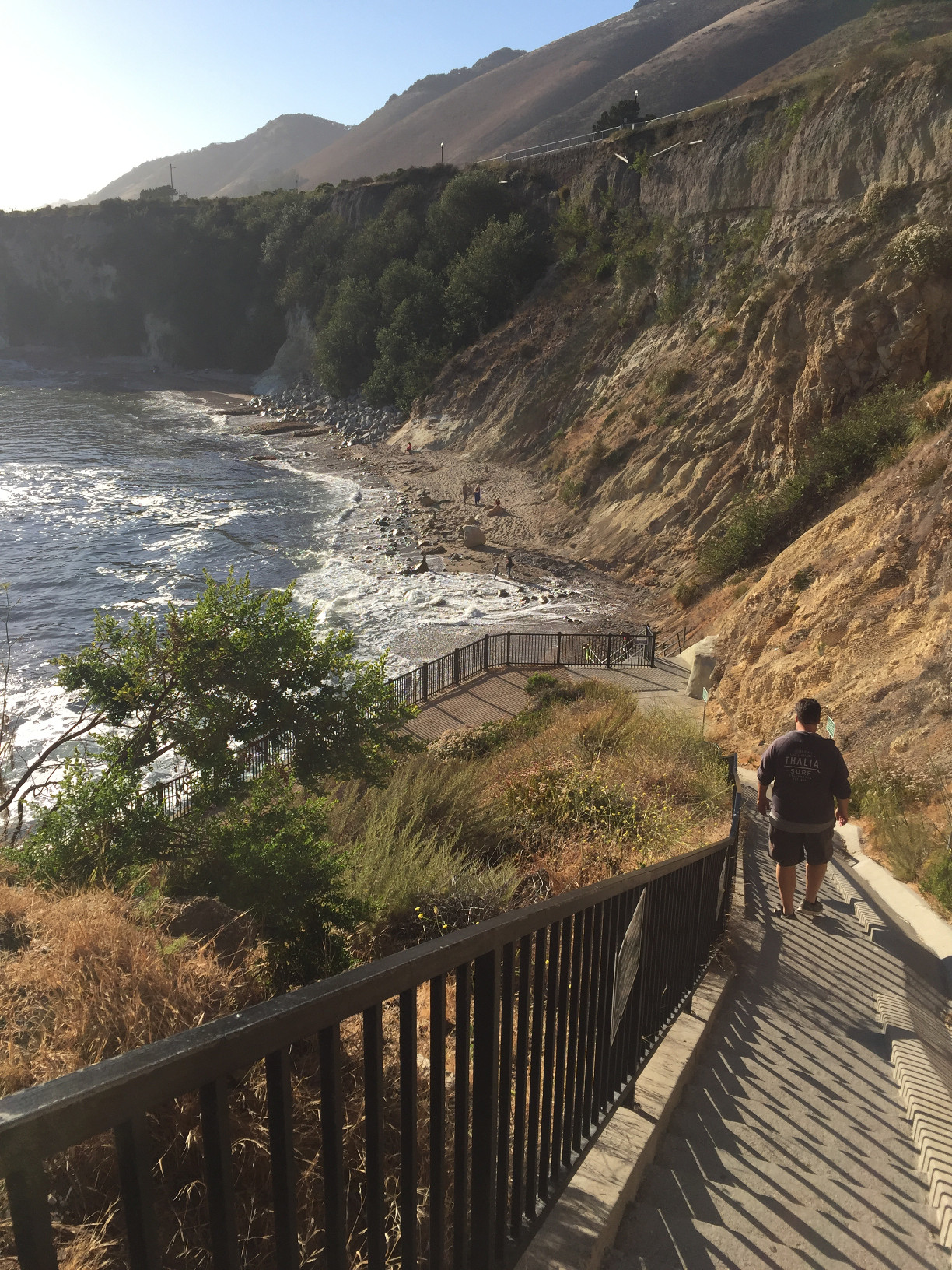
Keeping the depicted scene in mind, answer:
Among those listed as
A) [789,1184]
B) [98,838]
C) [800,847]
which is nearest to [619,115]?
[800,847]

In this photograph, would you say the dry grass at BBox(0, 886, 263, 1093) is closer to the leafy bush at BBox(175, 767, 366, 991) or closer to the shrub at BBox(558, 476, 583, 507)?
the leafy bush at BBox(175, 767, 366, 991)

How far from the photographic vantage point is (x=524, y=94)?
128000mm

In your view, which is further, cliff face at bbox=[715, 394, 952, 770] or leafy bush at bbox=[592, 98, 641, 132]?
leafy bush at bbox=[592, 98, 641, 132]

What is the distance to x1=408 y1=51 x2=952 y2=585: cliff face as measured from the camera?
2300 centimetres

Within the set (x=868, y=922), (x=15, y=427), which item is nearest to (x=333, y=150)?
(x=15, y=427)

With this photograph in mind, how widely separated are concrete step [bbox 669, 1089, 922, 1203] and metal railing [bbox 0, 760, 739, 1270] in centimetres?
33

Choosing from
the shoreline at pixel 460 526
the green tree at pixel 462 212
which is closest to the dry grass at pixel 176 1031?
the shoreline at pixel 460 526

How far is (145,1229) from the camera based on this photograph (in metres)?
1.03

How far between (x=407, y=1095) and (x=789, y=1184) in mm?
2205

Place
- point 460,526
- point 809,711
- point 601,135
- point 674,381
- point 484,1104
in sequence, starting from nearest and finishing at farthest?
point 484,1104
point 809,711
point 674,381
point 460,526
point 601,135

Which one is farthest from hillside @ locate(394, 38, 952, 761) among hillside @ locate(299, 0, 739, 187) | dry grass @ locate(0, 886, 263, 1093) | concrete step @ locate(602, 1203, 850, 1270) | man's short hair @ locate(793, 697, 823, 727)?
hillside @ locate(299, 0, 739, 187)

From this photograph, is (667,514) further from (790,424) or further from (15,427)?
(15,427)

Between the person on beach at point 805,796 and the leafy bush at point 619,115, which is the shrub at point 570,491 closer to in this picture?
the person on beach at point 805,796

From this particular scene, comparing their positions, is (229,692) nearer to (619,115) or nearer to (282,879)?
(282,879)
